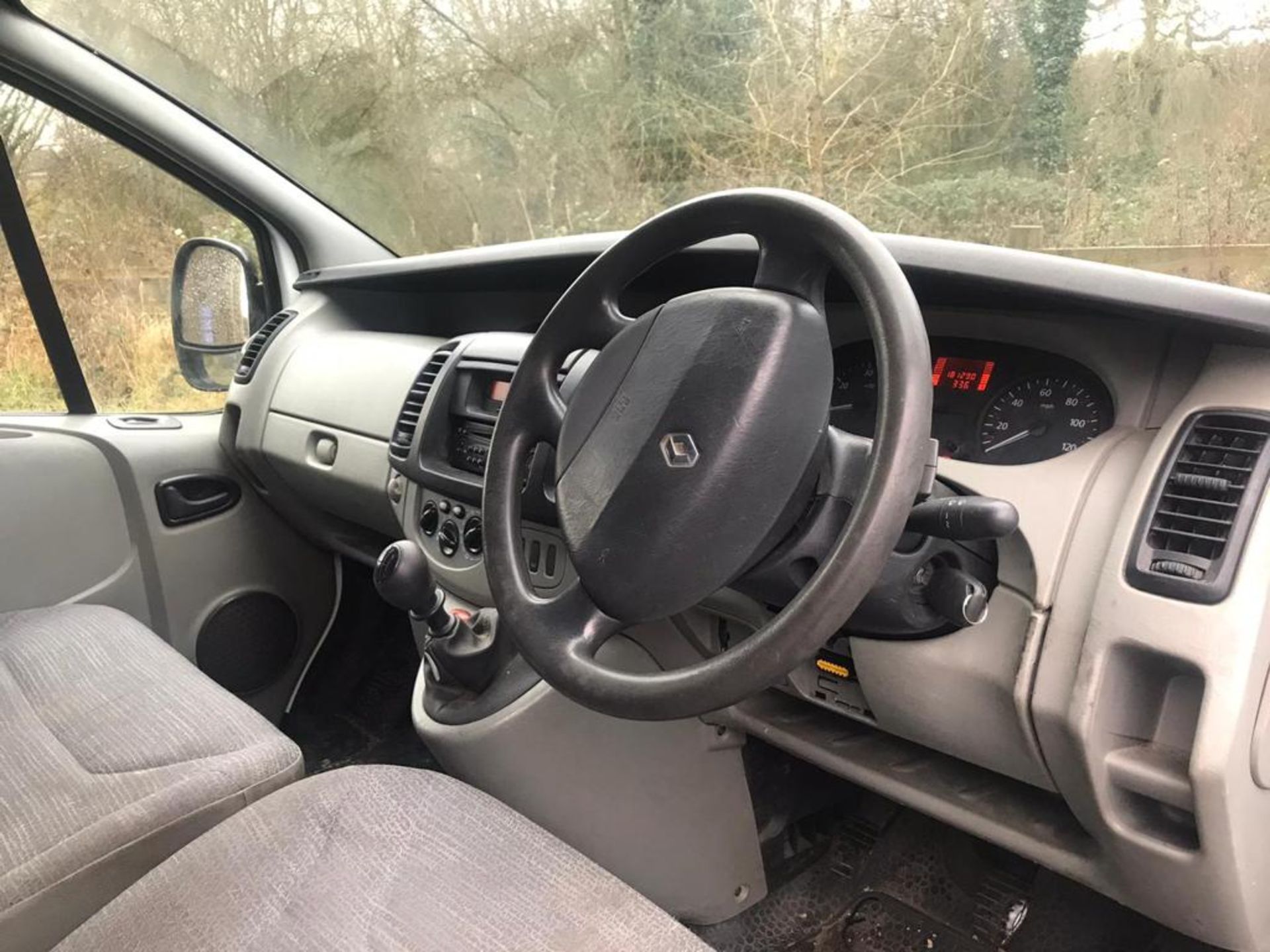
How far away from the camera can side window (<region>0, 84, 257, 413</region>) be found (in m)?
1.94

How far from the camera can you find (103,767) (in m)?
1.24

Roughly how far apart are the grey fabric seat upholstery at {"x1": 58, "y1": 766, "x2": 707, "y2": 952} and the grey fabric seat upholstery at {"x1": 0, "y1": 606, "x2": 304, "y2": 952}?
0.30 feet

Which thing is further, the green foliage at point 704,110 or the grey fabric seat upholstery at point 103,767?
the green foliage at point 704,110

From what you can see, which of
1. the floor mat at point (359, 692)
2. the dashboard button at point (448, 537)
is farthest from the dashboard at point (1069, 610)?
the floor mat at point (359, 692)

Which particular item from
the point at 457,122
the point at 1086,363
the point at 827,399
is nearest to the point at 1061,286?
the point at 1086,363

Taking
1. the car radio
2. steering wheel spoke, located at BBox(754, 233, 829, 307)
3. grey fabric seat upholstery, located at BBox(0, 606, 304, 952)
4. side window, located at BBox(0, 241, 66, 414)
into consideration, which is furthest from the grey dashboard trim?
side window, located at BBox(0, 241, 66, 414)

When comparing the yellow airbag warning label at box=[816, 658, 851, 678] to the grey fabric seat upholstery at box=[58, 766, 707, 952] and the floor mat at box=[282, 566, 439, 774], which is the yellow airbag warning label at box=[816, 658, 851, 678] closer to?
the grey fabric seat upholstery at box=[58, 766, 707, 952]

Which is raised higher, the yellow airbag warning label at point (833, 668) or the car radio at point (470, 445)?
the car radio at point (470, 445)

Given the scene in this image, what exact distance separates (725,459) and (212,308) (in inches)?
70.5

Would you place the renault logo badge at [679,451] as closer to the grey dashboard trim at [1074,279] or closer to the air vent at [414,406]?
the grey dashboard trim at [1074,279]

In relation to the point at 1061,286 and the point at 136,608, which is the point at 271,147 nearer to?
the point at 136,608

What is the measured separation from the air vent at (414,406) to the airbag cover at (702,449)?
803mm

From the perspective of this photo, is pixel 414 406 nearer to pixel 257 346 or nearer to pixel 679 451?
pixel 257 346

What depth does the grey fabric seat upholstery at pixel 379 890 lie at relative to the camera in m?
0.97
